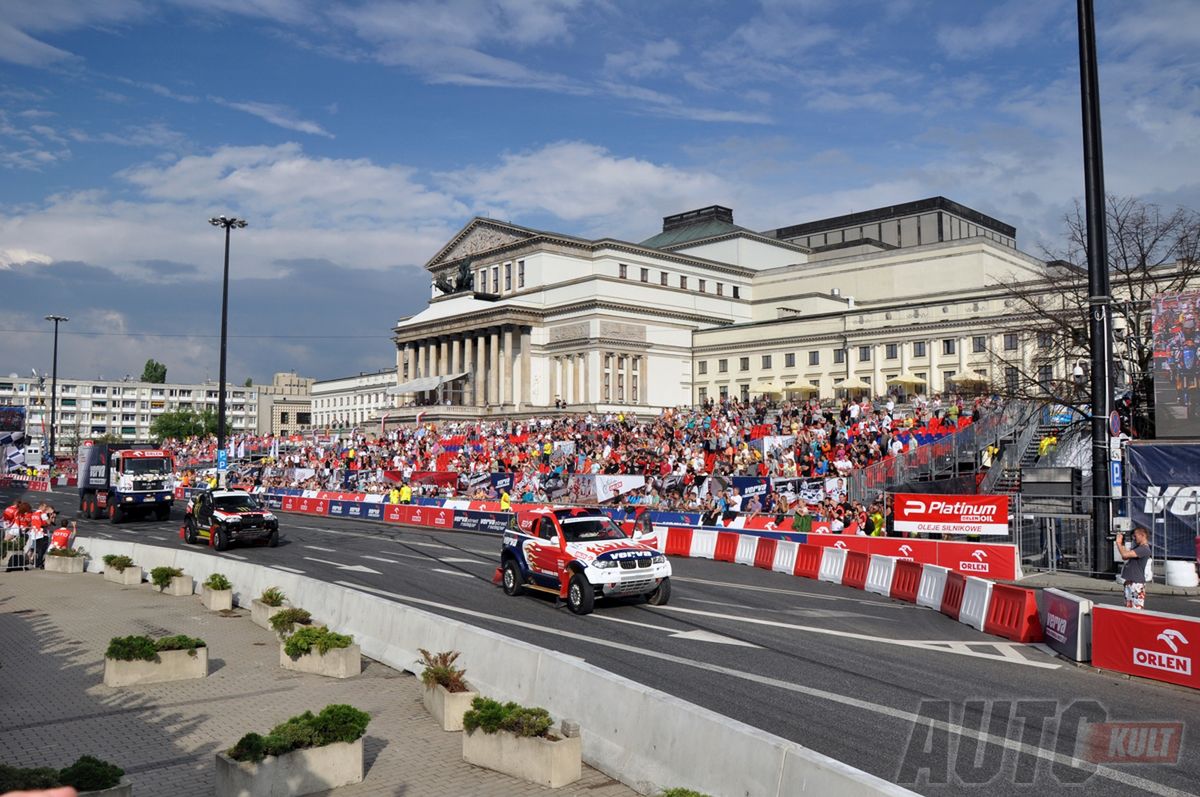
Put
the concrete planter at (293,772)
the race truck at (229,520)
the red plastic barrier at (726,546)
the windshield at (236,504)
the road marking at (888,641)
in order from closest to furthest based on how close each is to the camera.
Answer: the concrete planter at (293,772), the road marking at (888,641), the red plastic barrier at (726,546), the race truck at (229,520), the windshield at (236,504)

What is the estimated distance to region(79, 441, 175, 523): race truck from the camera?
41.1 m

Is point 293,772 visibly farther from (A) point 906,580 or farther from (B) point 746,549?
(B) point 746,549

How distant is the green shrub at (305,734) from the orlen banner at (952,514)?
715 inches

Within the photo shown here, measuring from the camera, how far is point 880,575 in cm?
2117

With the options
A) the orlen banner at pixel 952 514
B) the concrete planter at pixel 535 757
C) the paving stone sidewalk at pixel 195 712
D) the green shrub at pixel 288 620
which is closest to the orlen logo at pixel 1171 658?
the paving stone sidewalk at pixel 195 712

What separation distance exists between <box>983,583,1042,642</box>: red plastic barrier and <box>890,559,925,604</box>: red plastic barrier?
3148 millimetres

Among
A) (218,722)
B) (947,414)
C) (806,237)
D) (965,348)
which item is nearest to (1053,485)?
(947,414)

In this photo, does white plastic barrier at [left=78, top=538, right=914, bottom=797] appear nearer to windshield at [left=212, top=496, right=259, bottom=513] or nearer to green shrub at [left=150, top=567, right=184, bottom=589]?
green shrub at [left=150, top=567, right=184, bottom=589]

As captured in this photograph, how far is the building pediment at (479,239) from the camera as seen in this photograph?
93125 millimetres

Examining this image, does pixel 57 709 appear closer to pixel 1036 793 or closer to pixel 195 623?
pixel 195 623

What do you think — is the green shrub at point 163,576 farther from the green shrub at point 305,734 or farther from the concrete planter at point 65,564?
the green shrub at point 305,734

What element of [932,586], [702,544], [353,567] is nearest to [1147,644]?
[932,586]

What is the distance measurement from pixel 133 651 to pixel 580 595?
308 inches

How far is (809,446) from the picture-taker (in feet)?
118
